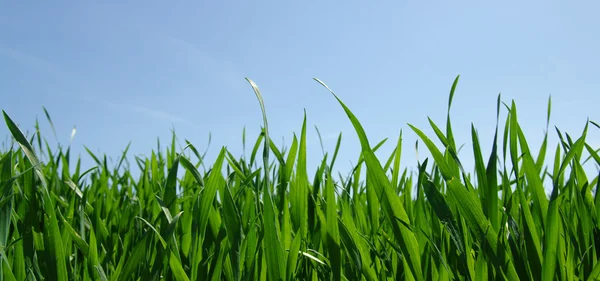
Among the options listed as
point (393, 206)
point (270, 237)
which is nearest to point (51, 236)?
point (270, 237)

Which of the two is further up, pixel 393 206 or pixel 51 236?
pixel 393 206

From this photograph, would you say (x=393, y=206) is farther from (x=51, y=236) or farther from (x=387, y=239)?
(x=51, y=236)

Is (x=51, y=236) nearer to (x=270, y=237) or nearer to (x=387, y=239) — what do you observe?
(x=270, y=237)

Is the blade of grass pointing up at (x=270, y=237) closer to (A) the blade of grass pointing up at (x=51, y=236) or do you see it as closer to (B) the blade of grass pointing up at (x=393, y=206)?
(B) the blade of grass pointing up at (x=393, y=206)

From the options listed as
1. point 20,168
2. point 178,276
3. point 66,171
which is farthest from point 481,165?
point 20,168

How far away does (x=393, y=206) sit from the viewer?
0.71 m

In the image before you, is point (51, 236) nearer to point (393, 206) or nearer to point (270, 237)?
point (270, 237)

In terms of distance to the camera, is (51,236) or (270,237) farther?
(51,236)

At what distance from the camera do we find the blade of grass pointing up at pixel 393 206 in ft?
2.26

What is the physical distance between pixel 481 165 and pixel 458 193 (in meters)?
0.10

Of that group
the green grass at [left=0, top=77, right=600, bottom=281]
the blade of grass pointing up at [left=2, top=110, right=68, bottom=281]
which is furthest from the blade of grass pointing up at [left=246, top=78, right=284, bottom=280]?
the blade of grass pointing up at [left=2, top=110, right=68, bottom=281]

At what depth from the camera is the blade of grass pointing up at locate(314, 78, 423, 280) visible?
69cm

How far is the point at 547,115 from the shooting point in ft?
2.97

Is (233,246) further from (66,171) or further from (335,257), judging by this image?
(66,171)
